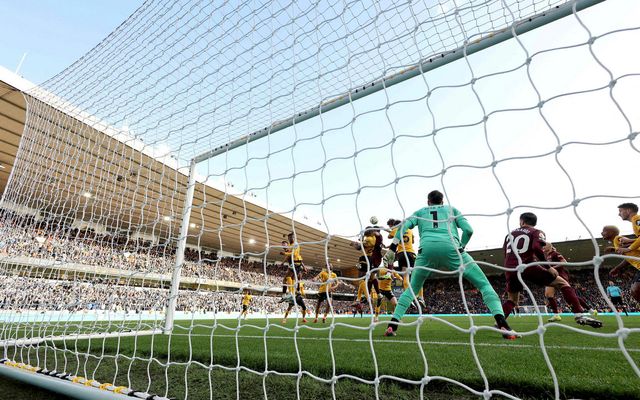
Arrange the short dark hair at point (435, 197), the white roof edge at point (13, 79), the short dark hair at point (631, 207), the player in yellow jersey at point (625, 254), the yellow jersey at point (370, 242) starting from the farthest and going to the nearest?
the white roof edge at point (13, 79) → the yellow jersey at point (370, 242) → the short dark hair at point (631, 207) → the short dark hair at point (435, 197) → the player in yellow jersey at point (625, 254)

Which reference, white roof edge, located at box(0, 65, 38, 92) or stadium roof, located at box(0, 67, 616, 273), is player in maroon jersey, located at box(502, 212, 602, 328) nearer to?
stadium roof, located at box(0, 67, 616, 273)

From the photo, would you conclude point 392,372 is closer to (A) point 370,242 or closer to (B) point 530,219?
(B) point 530,219

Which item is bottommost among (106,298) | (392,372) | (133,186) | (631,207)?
(392,372)

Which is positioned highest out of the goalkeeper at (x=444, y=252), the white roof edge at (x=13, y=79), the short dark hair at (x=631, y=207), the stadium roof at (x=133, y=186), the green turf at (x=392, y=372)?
the white roof edge at (x=13, y=79)

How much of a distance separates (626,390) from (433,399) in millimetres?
962

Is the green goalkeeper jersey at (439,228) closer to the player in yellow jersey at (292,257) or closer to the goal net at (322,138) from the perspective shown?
the goal net at (322,138)

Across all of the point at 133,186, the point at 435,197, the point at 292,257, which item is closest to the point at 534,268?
the point at 435,197

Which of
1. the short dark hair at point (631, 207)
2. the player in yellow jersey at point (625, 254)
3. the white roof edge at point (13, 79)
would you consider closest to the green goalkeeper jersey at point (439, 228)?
the player in yellow jersey at point (625, 254)

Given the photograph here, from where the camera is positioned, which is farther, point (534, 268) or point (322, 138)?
point (534, 268)

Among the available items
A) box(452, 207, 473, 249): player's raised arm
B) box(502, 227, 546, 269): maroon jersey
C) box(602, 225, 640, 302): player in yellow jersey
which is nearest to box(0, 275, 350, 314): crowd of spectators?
box(452, 207, 473, 249): player's raised arm

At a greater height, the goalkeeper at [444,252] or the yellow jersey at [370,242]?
the yellow jersey at [370,242]

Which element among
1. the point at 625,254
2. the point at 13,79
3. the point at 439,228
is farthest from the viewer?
the point at 13,79

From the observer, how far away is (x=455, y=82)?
1.92 meters

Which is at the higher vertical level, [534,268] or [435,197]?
[435,197]
